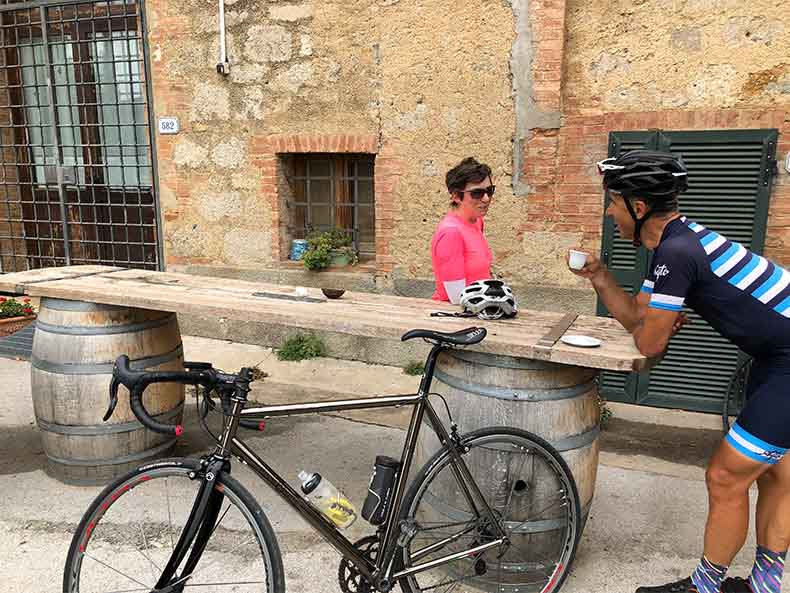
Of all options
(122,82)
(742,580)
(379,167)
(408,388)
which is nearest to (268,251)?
(379,167)

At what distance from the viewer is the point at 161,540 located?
297 centimetres

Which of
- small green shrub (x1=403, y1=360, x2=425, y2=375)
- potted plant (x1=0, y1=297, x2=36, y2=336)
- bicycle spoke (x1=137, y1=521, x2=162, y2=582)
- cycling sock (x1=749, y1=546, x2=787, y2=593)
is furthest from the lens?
potted plant (x1=0, y1=297, x2=36, y2=336)

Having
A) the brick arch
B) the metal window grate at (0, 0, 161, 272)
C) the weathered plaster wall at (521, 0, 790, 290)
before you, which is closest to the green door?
the weathered plaster wall at (521, 0, 790, 290)

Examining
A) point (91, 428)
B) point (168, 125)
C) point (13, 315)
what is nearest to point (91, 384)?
point (91, 428)

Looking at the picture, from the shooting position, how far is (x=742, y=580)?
2.54m

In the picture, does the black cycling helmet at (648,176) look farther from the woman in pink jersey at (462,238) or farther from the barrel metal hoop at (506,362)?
the woman in pink jersey at (462,238)

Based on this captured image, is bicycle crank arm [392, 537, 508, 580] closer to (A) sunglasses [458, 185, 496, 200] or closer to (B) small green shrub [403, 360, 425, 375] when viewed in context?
(A) sunglasses [458, 185, 496, 200]

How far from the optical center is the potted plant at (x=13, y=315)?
6.44 metres

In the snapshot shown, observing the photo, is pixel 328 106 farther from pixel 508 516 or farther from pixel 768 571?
pixel 768 571

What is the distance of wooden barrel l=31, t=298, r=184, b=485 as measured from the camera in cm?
330

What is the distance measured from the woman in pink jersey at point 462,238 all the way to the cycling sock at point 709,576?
1.56 m

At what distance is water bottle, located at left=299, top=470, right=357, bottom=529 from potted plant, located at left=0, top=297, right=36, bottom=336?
223 inches

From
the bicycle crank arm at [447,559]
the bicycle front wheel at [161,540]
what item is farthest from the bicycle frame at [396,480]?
the bicycle front wheel at [161,540]

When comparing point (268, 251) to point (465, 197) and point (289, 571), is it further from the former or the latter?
point (289, 571)
